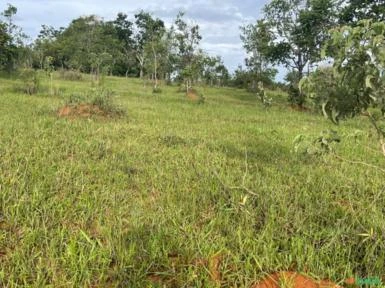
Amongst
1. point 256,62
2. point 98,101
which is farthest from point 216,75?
point 98,101

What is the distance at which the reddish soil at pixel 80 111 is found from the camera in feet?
35.2

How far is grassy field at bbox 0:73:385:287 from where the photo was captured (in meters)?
3.07

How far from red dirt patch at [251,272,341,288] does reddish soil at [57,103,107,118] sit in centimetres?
852

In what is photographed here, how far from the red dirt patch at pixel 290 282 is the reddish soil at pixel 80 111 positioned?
335 inches

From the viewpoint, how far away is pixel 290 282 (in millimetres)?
2848

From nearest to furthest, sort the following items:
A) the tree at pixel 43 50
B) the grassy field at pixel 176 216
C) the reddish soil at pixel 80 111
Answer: the grassy field at pixel 176 216 → the reddish soil at pixel 80 111 → the tree at pixel 43 50

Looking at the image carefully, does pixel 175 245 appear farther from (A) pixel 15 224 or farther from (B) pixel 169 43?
(B) pixel 169 43

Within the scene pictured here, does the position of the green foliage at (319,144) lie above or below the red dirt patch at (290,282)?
above

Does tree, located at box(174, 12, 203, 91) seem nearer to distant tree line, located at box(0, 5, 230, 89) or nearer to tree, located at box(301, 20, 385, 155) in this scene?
distant tree line, located at box(0, 5, 230, 89)

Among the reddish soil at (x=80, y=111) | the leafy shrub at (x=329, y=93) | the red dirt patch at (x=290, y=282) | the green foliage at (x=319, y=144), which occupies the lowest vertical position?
the red dirt patch at (x=290, y=282)

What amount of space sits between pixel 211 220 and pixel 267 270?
93cm

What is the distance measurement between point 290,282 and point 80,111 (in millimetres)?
9011

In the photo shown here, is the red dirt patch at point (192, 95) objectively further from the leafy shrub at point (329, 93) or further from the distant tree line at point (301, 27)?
the leafy shrub at point (329, 93)

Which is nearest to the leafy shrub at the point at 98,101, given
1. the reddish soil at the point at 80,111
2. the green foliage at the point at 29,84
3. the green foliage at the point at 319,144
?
the reddish soil at the point at 80,111
